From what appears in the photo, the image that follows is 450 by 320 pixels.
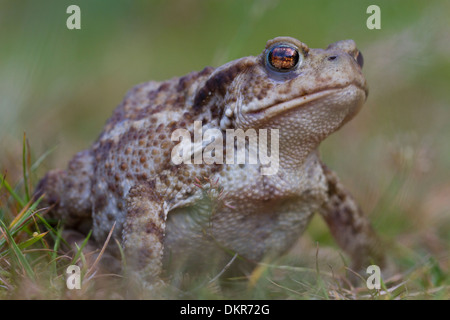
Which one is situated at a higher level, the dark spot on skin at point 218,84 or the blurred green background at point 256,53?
the blurred green background at point 256,53

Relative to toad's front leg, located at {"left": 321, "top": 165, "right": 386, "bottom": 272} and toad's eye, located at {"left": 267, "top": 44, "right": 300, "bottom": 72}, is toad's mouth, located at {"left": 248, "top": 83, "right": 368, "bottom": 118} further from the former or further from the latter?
toad's front leg, located at {"left": 321, "top": 165, "right": 386, "bottom": 272}

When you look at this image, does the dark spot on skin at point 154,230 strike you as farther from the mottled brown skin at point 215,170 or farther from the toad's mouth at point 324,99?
the toad's mouth at point 324,99

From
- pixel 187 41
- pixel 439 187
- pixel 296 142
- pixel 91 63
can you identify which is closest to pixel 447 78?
pixel 439 187

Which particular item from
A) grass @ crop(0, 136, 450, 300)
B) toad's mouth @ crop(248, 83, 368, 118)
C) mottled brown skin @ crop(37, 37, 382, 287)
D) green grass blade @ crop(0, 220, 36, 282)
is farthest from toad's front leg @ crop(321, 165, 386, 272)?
green grass blade @ crop(0, 220, 36, 282)

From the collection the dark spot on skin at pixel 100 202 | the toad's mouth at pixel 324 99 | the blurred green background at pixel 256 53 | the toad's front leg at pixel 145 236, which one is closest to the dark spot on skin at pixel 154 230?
the toad's front leg at pixel 145 236

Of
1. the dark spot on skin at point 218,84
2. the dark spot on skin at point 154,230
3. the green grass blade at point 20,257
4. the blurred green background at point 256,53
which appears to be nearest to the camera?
the green grass blade at point 20,257

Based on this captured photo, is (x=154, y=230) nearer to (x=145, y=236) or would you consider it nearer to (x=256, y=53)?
(x=145, y=236)
